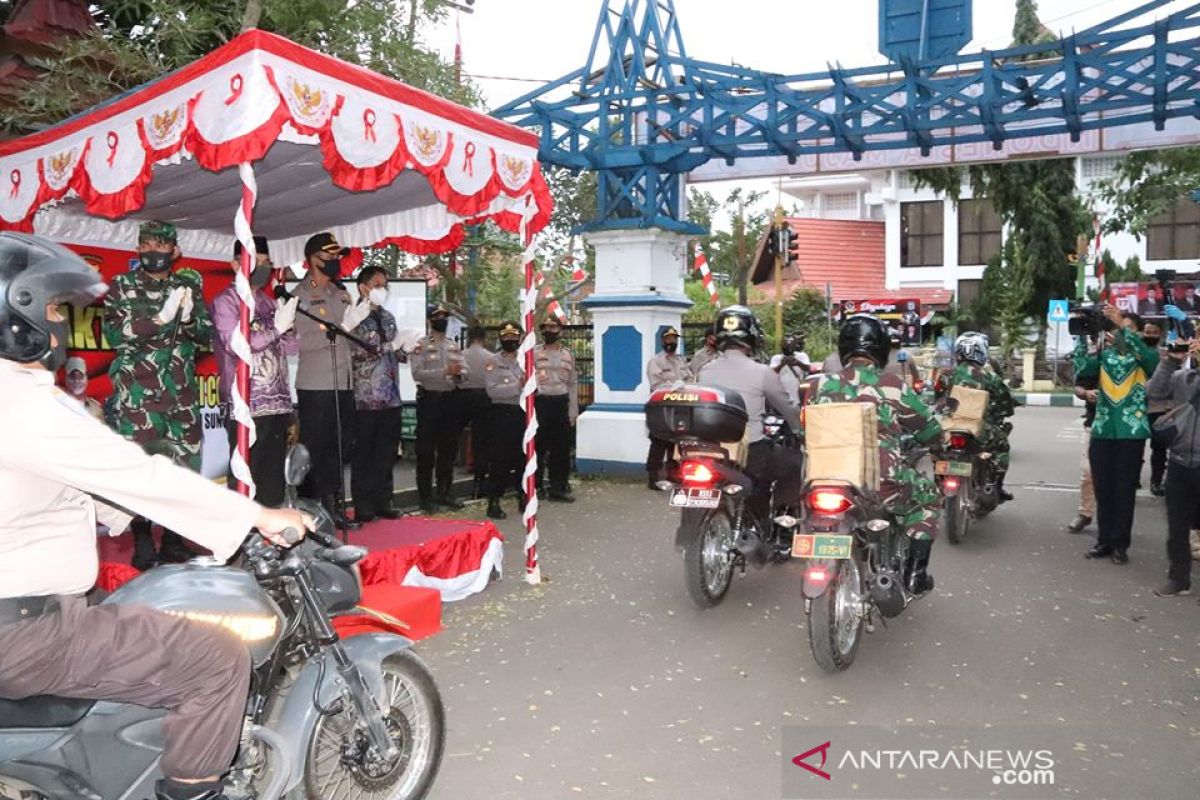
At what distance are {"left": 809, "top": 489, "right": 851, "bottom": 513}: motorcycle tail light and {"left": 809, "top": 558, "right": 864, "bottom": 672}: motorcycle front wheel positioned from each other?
11.2 inches

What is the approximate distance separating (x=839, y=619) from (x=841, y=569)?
245 millimetres

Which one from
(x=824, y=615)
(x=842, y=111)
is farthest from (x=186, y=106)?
(x=842, y=111)

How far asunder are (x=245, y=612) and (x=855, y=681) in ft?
10.6

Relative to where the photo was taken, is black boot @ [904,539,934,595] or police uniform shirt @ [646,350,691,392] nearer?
black boot @ [904,539,934,595]

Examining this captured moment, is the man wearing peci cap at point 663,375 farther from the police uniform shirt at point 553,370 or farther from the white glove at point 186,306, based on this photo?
the white glove at point 186,306

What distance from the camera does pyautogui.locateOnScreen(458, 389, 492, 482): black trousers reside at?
9.49 m

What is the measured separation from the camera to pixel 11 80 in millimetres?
7887

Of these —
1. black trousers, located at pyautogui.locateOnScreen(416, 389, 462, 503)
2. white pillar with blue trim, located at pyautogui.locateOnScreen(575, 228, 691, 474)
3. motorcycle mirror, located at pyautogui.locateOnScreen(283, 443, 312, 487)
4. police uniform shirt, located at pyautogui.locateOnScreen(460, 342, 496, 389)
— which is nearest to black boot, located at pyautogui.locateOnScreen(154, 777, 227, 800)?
motorcycle mirror, located at pyautogui.locateOnScreen(283, 443, 312, 487)

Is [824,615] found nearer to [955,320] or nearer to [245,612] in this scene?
[245,612]

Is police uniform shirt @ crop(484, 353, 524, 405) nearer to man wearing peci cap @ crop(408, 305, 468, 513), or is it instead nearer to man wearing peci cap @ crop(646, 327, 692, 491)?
Answer: man wearing peci cap @ crop(408, 305, 468, 513)

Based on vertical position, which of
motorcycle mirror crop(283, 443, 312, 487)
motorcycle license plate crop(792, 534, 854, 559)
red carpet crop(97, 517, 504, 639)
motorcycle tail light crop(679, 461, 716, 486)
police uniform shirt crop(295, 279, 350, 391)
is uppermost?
police uniform shirt crop(295, 279, 350, 391)

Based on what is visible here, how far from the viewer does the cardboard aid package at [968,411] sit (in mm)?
7820

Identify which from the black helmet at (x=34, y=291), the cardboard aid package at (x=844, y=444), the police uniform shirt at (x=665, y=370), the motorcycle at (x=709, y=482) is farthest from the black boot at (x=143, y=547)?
the police uniform shirt at (x=665, y=370)

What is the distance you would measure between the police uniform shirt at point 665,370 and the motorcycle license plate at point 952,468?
371 centimetres
